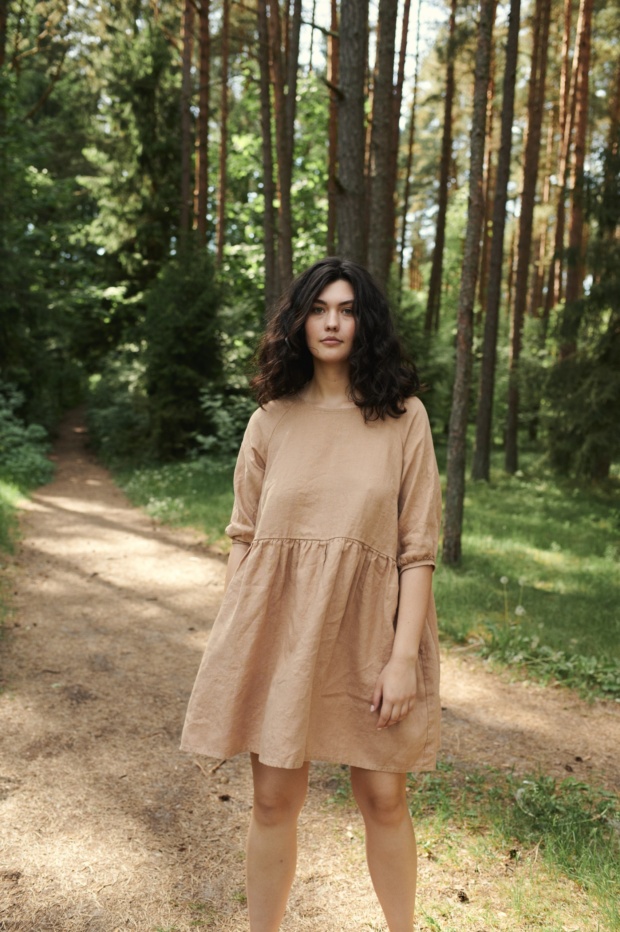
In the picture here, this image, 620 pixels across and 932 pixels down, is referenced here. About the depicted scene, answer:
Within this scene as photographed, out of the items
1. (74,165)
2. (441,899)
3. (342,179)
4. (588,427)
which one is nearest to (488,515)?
(588,427)

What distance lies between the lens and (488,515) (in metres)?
10.6

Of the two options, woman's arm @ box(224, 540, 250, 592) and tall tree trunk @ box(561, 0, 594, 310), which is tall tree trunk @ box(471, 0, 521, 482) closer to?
tall tree trunk @ box(561, 0, 594, 310)

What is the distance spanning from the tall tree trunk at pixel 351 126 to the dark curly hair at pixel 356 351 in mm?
5337

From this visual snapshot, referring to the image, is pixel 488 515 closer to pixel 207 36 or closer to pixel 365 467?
pixel 365 467

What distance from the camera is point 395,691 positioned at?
2.05 meters

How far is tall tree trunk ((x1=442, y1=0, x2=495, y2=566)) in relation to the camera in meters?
6.70

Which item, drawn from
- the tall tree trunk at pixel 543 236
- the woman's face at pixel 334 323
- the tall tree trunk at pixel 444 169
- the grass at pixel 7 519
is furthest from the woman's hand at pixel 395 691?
the tall tree trunk at pixel 543 236

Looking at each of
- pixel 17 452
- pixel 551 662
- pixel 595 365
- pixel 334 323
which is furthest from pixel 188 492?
pixel 334 323

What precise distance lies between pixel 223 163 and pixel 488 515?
11247 mm

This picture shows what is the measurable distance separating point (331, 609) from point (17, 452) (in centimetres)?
1282

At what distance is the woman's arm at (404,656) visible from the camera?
206cm

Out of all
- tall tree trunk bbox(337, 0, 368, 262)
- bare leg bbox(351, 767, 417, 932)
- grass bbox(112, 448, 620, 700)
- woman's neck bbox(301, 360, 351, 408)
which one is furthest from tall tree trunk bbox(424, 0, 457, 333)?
bare leg bbox(351, 767, 417, 932)

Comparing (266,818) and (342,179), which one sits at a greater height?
(342,179)

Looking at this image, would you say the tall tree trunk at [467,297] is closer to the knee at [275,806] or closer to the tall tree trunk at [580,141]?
the knee at [275,806]
